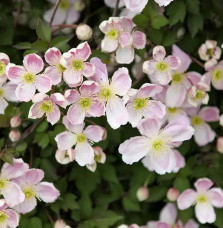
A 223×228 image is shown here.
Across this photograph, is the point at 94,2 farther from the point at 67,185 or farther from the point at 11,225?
the point at 11,225

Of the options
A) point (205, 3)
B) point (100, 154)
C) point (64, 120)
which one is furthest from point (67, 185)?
point (205, 3)

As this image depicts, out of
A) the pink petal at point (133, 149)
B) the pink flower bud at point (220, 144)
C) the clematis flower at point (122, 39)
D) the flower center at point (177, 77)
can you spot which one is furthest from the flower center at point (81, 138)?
the pink flower bud at point (220, 144)

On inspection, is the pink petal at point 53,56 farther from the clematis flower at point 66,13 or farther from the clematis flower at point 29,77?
the clematis flower at point 66,13

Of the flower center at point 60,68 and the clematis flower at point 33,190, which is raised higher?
the flower center at point 60,68

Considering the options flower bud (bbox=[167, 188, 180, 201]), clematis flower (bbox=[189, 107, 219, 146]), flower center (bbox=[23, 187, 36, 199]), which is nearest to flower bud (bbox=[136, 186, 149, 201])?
flower bud (bbox=[167, 188, 180, 201])

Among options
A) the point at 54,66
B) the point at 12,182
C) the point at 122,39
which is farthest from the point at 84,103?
Answer: the point at 12,182

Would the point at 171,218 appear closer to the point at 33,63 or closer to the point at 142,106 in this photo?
the point at 142,106
